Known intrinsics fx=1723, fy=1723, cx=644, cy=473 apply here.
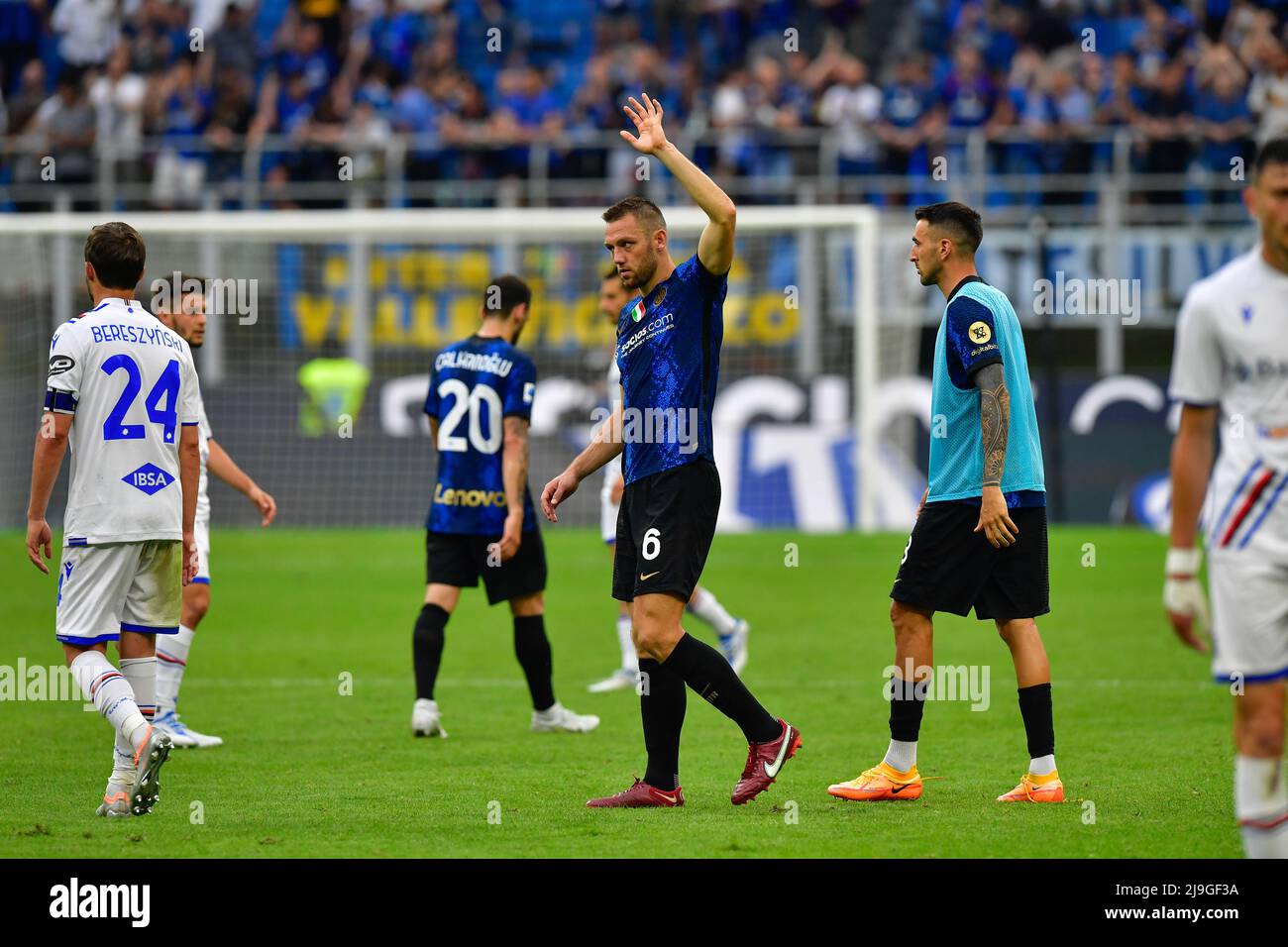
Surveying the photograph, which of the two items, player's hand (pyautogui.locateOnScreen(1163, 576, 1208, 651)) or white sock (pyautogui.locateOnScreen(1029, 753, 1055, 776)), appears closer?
player's hand (pyautogui.locateOnScreen(1163, 576, 1208, 651))

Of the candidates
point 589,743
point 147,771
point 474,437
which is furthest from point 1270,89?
point 147,771

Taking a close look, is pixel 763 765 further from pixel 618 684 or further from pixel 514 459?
pixel 618 684

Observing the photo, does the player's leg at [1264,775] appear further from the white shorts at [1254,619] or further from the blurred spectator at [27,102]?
the blurred spectator at [27,102]

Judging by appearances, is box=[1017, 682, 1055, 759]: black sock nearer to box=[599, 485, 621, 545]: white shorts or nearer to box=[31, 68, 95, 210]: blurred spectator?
box=[599, 485, 621, 545]: white shorts

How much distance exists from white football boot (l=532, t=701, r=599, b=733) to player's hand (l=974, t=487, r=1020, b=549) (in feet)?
10.5

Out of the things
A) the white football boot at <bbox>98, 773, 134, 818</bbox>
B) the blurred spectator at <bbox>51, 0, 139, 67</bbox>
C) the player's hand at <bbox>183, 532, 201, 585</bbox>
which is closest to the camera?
the white football boot at <bbox>98, 773, 134, 818</bbox>

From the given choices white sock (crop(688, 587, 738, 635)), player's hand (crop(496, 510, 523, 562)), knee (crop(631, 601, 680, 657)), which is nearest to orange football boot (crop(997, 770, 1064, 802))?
knee (crop(631, 601, 680, 657))

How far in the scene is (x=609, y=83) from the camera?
24281 mm

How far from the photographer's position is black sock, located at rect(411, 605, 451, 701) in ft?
29.8

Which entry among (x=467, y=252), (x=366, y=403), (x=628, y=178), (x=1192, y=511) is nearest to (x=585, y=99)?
(x=628, y=178)

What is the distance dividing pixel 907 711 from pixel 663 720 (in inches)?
40.3

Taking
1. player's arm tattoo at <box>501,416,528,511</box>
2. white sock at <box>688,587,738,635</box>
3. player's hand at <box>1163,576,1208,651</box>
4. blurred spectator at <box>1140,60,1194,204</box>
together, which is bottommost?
white sock at <box>688,587,738,635</box>

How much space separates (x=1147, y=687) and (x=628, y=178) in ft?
44.1
